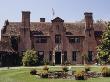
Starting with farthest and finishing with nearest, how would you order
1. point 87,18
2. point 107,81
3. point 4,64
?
point 87,18 → point 4,64 → point 107,81

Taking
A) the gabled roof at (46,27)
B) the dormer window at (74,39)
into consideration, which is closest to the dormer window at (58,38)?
the gabled roof at (46,27)

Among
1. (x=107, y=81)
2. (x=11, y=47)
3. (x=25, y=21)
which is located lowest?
(x=107, y=81)

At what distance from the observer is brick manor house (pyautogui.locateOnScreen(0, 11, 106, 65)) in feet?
226

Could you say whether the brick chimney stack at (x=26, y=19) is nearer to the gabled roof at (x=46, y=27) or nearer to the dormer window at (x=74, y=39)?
the gabled roof at (x=46, y=27)

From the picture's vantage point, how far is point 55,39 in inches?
2758

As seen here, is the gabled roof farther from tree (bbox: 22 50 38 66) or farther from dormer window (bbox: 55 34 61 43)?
tree (bbox: 22 50 38 66)

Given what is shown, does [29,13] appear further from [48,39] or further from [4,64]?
[4,64]

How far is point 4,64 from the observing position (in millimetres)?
66375

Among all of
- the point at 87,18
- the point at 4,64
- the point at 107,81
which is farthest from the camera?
the point at 87,18

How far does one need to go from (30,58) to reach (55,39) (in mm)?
7939

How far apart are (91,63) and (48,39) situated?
30.3ft

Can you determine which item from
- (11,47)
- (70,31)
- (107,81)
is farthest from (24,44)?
(107,81)

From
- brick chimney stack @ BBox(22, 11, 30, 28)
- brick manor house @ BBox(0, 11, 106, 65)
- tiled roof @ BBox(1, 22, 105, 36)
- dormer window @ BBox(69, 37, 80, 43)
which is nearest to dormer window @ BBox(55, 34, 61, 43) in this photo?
brick manor house @ BBox(0, 11, 106, 65)

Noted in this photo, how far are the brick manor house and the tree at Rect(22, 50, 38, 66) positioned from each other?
133 inches
